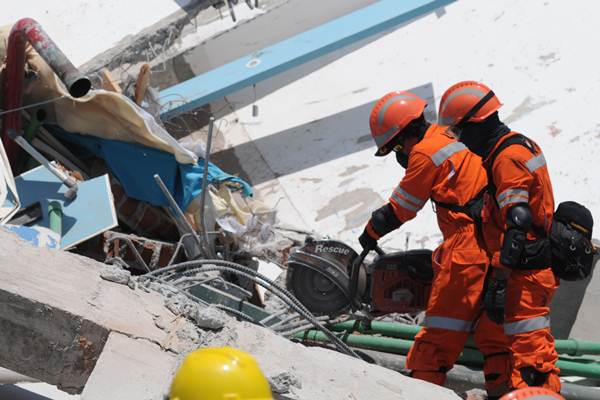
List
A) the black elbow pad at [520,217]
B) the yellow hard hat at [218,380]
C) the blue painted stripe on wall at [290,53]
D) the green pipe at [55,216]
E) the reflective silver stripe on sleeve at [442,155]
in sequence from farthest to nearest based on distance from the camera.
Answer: the blue painted stripe on wall at [290,53] < the green pipe at [55,216] < the reflective silver stripe on sleeve at [442,155] < the black elbow pad at [520,217] < the yellow hard hat at [218,380]

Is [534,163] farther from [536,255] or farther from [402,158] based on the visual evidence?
[402,158]

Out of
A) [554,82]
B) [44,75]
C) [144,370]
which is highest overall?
[44,75]

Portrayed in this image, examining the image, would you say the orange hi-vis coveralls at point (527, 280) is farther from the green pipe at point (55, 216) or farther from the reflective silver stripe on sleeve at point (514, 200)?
the green pipe at point (55, 216)

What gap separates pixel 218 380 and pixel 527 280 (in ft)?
6.87

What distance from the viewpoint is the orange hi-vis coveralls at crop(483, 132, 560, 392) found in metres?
3.92

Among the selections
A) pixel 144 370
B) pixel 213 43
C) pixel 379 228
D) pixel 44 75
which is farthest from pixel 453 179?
pixel 213 43

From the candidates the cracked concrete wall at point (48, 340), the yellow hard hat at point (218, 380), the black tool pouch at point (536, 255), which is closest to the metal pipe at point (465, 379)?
the black tool pouch at point (536, 255)

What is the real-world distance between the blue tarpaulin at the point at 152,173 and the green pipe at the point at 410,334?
151 cm

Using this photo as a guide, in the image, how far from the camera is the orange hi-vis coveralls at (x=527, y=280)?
392cm

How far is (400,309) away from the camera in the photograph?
15.3ft

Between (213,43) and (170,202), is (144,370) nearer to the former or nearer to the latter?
(170,202)

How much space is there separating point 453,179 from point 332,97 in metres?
3.54

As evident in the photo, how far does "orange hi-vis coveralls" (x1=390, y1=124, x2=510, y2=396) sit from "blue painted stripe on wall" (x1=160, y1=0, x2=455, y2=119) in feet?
9.89

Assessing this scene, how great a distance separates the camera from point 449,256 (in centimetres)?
414
